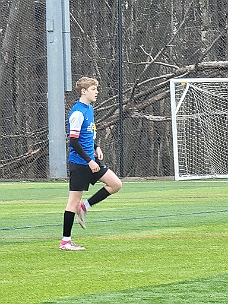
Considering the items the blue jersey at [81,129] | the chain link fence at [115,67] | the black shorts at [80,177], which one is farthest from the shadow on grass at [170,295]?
the chain link fence at [115,67]

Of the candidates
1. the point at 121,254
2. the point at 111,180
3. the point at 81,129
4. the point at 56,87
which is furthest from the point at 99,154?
the point at 56,87

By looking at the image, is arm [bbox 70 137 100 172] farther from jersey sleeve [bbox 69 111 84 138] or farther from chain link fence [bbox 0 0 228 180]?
chain link fence [bbox 0 0 228 180]

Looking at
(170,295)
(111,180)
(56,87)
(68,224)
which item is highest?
A: (56,87)

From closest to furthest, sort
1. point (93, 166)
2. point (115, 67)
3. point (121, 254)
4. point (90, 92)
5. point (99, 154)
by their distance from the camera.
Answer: point (121, 254) < point (93, 166) < point (90, 92) < point (99, 154) < point (115, 67)

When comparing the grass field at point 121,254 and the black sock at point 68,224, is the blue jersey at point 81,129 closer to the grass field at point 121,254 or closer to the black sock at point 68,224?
the black sock at point 68,224

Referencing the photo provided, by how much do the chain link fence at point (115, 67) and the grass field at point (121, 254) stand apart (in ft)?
34.5

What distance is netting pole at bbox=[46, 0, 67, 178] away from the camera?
22125 mm

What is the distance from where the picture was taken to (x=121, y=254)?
7.94 meters

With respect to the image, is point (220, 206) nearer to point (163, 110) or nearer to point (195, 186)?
point (195, 186)

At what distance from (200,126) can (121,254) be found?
50.4 feet

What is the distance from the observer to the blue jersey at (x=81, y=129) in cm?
862

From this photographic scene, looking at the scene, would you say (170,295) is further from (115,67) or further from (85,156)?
(115,67)

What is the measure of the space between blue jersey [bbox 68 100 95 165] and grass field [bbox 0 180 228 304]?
2.72 ft

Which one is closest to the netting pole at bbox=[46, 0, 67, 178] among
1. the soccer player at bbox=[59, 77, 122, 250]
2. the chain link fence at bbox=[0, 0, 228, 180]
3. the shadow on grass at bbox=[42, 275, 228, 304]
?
the chain link fence at bbox=[0, 0, 228, 180]
